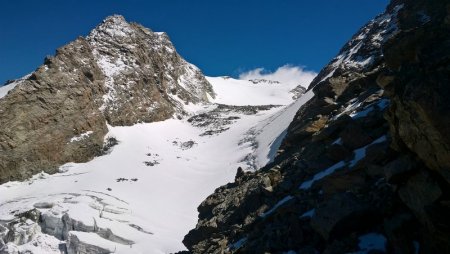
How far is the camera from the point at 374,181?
1446 cm

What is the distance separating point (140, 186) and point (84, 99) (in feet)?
85.1

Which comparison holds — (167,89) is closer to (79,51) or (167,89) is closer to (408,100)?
(79,51)

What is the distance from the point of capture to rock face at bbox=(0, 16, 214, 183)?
216 feet

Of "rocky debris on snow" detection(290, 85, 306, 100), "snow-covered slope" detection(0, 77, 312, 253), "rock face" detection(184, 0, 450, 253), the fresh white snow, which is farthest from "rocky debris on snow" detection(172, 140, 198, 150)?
"rocky debris on snow" detection(290, 85, 306, 100)

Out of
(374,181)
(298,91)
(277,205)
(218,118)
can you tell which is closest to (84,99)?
(218,118)

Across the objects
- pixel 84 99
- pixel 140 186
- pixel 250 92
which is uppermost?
pixel 250 92

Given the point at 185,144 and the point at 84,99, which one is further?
the point at 185,144

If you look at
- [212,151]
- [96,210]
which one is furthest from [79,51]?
[96,210]

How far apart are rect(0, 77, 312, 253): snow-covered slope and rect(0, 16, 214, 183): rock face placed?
218cm

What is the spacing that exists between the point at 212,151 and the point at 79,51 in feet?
104

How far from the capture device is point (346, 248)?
498 inches

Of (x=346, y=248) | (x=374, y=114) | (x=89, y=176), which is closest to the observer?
(x=346, y=248)

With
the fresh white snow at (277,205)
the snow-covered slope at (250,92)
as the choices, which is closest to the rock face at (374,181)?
the fresh white snow at (277,205)

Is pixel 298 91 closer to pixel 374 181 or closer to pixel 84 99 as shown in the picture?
pixel 84 99
